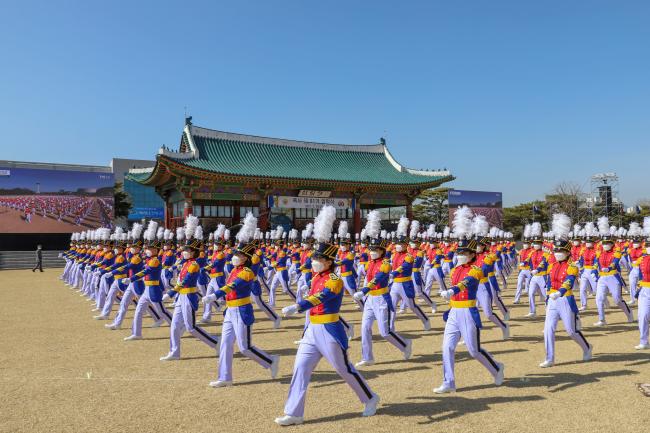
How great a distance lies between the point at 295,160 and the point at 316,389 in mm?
28773

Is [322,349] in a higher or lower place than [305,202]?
lower

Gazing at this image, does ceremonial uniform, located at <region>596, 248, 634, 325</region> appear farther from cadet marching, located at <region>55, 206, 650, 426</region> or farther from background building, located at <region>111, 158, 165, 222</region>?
background building, located at <region>111, 158, 165, 222</region>

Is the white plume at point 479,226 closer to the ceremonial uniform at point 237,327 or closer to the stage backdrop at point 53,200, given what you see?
the ceremonial uniform at point 237,327

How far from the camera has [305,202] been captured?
31.9 meters

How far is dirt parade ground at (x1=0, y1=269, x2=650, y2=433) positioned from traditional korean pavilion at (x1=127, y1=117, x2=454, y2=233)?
19540 mm

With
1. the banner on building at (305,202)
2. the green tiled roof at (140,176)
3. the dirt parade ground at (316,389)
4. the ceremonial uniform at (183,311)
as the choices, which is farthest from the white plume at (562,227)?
the green tiled roof at (140,176)

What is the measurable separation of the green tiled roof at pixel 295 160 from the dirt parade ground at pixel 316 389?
2072cm

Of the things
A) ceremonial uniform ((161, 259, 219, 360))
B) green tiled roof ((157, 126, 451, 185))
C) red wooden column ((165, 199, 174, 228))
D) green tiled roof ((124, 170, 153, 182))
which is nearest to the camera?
ceremonial uniform ((161, 259, 219, 360))

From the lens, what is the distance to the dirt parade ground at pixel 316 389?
15.5 feet

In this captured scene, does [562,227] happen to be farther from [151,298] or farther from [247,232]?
[151,298]

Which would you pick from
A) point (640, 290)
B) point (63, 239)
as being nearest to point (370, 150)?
point (63, 239)

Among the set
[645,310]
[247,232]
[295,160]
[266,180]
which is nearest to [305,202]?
[266,180]

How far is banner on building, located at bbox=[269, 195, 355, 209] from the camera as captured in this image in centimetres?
3086

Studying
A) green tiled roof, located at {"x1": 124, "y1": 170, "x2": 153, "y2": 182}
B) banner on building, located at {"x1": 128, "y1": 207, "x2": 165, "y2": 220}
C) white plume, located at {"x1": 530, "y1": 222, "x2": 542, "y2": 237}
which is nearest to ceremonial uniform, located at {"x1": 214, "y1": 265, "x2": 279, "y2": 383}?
white plume, located at {"x1": 530, "y1": 222, "x2": 542, "y2": 237}
